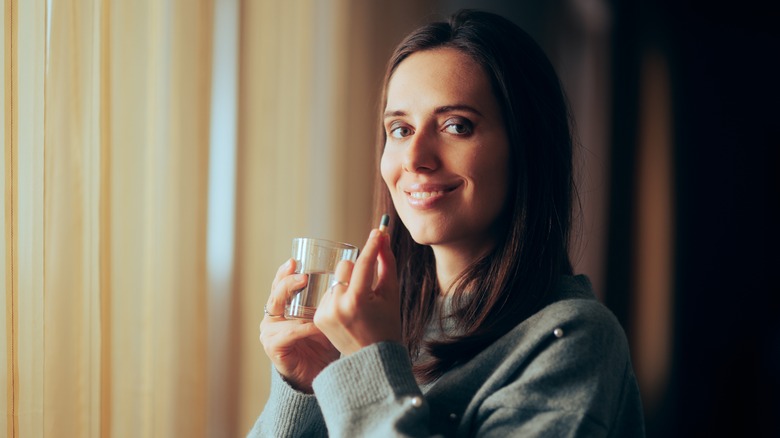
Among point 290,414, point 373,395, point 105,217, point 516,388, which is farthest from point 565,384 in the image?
point 105,217

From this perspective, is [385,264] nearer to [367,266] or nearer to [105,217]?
[367,266]

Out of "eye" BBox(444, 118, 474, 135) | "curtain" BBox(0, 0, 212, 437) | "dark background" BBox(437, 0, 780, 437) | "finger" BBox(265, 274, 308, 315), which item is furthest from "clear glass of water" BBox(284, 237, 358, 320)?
"dark background" BBox(437, 0, 780, 437)

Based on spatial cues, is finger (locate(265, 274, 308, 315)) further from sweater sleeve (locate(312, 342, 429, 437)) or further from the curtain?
the curtain

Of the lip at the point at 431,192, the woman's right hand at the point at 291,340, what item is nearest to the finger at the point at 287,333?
the woman's right hand at the point at 291,340

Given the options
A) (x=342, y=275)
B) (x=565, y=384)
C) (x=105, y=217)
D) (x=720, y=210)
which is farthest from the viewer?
(x=720, y=210)

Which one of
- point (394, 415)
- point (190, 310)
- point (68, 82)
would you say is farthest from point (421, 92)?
point (190, 310)

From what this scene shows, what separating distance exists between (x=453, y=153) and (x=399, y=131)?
119 millimetres

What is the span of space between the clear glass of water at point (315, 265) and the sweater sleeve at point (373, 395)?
0.17 m

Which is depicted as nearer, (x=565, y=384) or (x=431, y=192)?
(x=565, y=384)

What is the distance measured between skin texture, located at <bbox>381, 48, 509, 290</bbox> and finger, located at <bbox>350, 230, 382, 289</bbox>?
0.45 feet

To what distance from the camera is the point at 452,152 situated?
3.23 ft

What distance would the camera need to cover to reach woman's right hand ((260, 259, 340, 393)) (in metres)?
1.00

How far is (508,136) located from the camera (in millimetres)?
1001

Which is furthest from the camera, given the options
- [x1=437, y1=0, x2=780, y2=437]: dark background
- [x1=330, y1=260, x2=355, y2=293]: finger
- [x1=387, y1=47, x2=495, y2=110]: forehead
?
[x1=437, y1=0, x2=780, y2=437]: dark background
